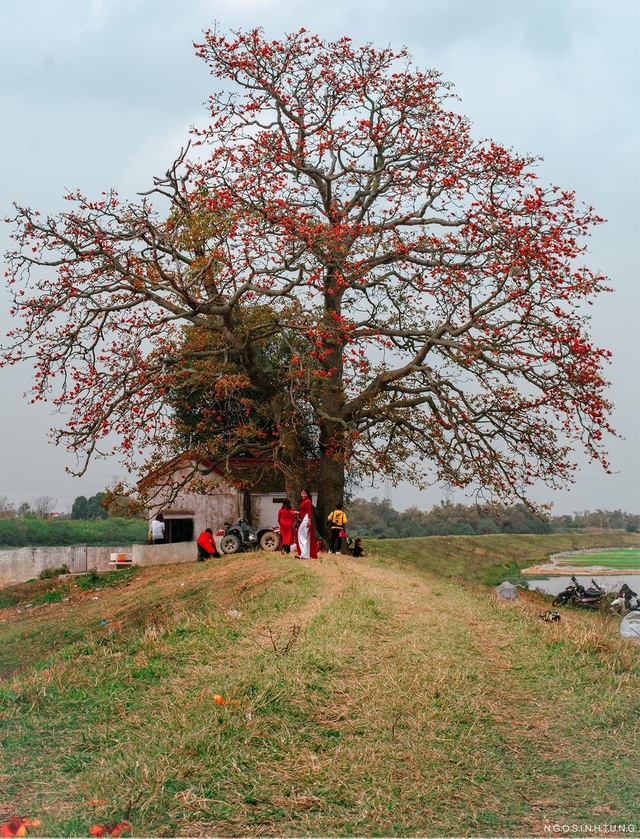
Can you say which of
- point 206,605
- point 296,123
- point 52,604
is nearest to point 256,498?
point 52,604

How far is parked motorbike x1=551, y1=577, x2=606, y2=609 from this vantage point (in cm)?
2238

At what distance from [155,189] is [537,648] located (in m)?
10.2

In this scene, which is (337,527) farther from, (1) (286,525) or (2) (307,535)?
(2) (307,535)

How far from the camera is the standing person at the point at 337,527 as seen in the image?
19.0 metres

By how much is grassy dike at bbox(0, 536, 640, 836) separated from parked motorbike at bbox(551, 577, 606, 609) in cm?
1100

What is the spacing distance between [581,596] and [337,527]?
735 centimetres

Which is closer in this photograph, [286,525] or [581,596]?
[286,525]

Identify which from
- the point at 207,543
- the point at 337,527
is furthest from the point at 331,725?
the point at 207,543

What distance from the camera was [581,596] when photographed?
74.1 feet

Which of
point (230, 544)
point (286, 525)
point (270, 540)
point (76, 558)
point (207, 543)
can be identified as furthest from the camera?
point (76, 558)

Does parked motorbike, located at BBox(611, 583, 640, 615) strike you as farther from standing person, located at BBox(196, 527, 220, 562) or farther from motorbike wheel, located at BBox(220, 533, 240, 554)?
standing person, located at BBox(196, 527, 220, 562)

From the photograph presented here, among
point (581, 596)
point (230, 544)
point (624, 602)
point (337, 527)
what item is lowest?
point (624, 602)

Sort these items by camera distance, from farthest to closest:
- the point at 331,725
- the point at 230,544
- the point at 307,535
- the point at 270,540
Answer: the point at 230,544 < the point at 270,540 < the point at 307,535 < the point at 331,725

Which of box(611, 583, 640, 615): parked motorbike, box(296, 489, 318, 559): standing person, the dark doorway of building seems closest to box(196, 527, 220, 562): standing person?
box(296, 489, 318, 559): standing person
